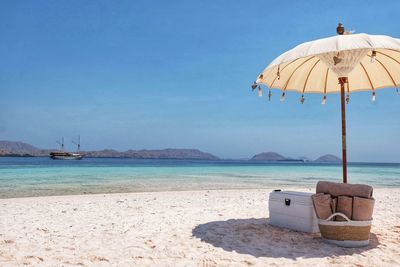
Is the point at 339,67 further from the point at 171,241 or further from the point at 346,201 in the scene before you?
the point at 171,241

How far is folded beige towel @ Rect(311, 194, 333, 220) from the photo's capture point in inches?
176

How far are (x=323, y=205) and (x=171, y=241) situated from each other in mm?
2063

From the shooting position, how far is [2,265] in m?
3.71

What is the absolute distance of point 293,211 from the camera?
525 cm

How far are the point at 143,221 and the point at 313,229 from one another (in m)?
2.91

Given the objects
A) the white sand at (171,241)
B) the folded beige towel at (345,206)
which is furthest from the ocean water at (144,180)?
the folded beige towel at (345,206)

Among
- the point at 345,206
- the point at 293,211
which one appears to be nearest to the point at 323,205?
the point at 345,206

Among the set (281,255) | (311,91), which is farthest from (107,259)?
(311,91)

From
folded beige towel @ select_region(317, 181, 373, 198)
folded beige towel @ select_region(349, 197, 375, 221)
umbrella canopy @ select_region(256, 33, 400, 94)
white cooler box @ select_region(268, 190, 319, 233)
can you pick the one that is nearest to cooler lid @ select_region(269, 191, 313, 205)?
white cooler box @ select_region(268, 190, 319, 233)

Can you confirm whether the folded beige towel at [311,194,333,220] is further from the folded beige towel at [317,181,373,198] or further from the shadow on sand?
the shadow on sand

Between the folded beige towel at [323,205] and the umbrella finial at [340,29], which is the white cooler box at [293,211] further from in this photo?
the umbrella finial at [340,29]

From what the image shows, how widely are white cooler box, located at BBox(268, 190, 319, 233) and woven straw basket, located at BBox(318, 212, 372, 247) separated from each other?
1.77ft

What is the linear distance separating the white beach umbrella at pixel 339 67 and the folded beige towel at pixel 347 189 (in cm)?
82

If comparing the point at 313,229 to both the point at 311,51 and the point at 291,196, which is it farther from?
the point at 311,51
